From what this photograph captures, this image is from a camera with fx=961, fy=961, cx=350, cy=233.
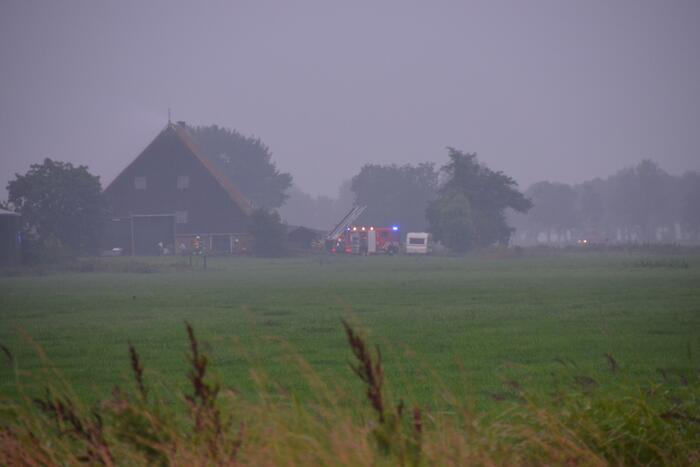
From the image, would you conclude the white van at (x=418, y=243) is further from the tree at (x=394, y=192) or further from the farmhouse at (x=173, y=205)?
the tree at (x=394, y=192)

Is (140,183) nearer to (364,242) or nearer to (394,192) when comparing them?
(364,242)

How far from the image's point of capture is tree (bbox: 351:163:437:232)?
412 feet

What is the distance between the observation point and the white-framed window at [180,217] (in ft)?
258

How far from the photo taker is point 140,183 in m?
80.4

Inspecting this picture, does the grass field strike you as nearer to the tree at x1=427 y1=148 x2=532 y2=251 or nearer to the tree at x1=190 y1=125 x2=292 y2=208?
the tree at x1=427 y1=148 x2=532 y2=251

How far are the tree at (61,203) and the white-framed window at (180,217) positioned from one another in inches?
554

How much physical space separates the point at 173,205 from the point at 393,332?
221ft

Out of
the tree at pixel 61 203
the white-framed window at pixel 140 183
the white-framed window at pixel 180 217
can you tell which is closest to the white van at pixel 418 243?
the white-framed window at pixel 180 217

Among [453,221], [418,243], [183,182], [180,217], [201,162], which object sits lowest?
[418,243]

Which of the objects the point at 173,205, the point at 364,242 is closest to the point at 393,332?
the point at 364,242

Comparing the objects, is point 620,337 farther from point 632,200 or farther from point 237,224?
point 632,200

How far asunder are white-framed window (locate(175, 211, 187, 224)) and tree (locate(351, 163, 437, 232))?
47576 millimetres

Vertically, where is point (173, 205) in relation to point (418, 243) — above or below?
above

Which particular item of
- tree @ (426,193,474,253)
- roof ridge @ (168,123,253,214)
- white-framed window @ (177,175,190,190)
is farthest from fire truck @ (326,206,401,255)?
white-framed window @ (177,175,190,190)
